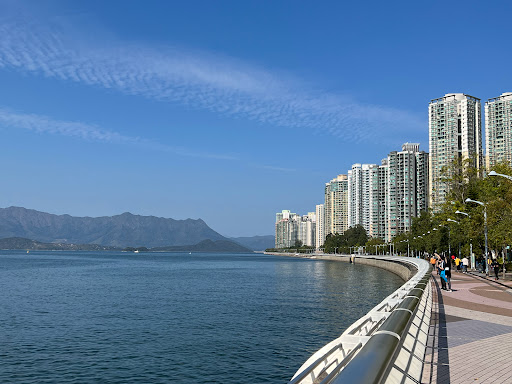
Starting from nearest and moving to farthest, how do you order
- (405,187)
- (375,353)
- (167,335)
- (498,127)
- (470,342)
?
(375,353) → (470,342) → (167,335) → (498,127) → (405,187)

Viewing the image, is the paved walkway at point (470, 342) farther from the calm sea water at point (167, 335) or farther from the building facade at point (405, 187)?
the building facade at point (405, 187)

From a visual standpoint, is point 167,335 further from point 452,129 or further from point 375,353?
point 452,129

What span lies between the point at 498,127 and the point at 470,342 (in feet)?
462

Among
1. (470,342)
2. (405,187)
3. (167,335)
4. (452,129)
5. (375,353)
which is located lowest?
(167,335)

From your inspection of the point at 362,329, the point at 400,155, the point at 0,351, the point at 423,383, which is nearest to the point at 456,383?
the point at 423,383

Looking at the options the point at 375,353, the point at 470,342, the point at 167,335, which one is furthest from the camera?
the point at 167,335

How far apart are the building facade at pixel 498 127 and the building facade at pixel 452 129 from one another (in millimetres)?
4042

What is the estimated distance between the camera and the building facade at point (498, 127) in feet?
447

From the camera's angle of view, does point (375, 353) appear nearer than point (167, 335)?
Yes

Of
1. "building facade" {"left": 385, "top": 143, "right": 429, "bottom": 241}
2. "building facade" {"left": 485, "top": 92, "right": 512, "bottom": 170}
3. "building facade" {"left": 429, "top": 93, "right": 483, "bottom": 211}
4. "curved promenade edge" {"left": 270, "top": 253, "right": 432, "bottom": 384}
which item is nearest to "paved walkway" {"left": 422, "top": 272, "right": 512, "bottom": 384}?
"curved promenade edge" {"left": 270, "top": 253, "right": 432, "bottom": 384}

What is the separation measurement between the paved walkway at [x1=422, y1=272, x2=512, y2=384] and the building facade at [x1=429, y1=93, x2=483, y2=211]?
117819mm

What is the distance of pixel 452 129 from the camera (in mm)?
138875

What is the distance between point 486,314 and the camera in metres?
19.0

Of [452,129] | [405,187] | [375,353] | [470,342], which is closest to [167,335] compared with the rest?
[470,342]
